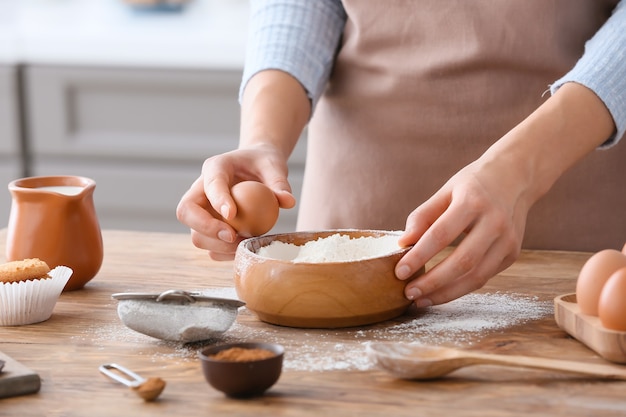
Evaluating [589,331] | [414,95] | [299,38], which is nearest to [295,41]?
[299,38]

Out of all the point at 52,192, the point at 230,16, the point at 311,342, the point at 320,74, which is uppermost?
the point at 230,16

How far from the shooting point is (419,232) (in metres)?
1.09

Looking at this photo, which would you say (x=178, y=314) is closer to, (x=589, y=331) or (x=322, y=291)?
(x=322, y=291)

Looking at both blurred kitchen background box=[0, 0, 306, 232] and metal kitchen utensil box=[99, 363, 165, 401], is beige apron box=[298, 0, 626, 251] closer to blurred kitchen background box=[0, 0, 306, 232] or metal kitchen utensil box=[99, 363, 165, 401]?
metal kitchen utensil box=[99, 363, 165, 401]

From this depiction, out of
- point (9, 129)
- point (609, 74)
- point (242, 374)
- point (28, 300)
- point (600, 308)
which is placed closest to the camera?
point (242, 374)

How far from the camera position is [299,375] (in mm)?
891

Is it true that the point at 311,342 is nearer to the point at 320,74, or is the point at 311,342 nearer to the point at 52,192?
the point at 52,192

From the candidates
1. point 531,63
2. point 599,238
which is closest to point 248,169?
point 531,63

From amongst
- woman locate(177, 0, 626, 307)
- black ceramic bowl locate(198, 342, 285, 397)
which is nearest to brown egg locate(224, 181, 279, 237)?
woman locate(177, 0, 626, 307)

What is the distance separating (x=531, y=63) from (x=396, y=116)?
0.23 metres

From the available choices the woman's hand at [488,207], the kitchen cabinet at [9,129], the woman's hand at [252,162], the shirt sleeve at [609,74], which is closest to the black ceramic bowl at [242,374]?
the woman's hand at [488,207]

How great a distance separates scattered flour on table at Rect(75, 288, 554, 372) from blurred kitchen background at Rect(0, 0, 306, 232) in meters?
1.54

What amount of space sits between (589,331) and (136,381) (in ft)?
1.44

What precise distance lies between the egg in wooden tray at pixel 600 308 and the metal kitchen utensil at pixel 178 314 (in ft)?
1.12
